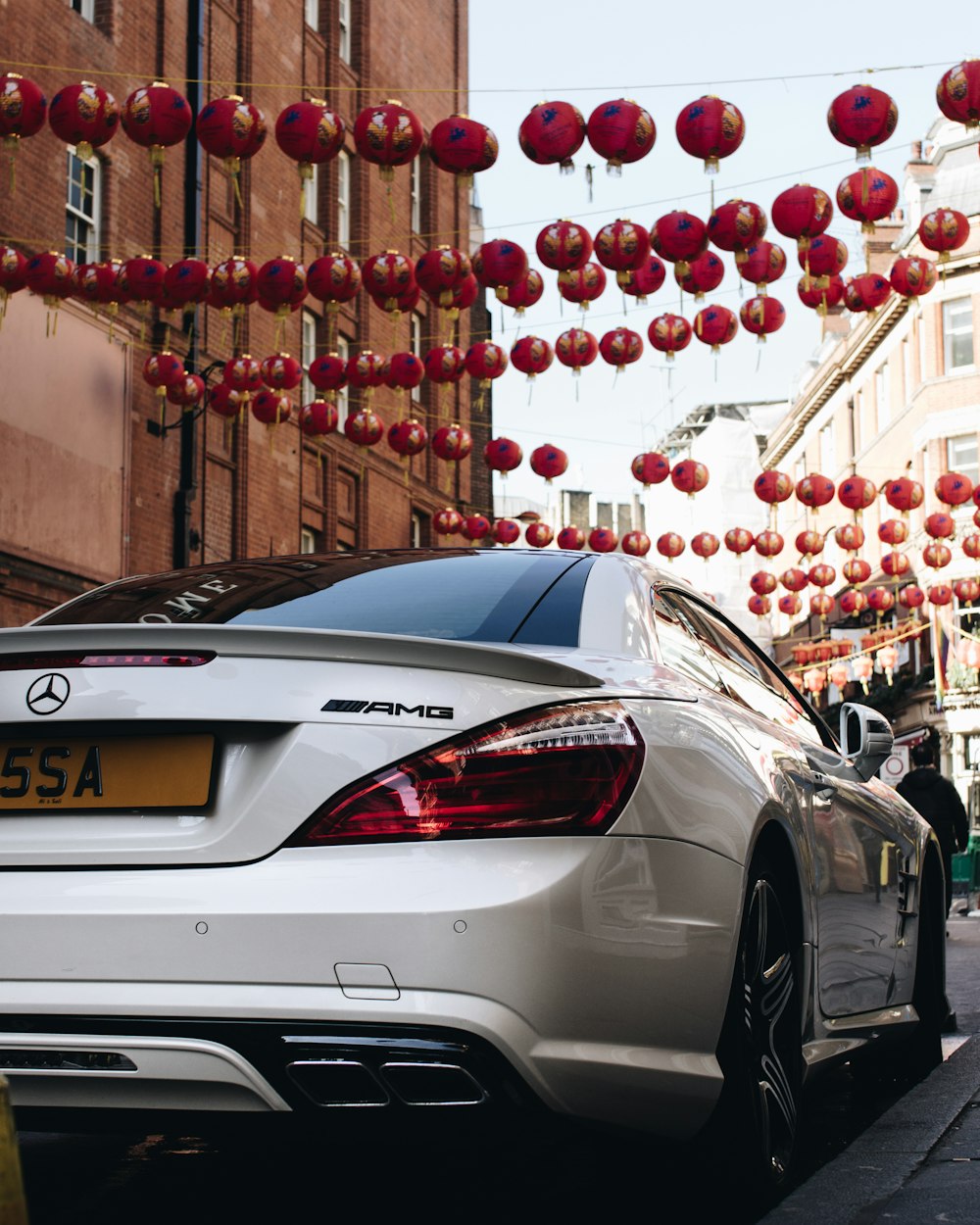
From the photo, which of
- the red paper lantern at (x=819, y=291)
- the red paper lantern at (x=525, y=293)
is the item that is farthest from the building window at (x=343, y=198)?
the red paper lantern at (x=819, y=291)

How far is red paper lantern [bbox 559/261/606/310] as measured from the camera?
1791cm

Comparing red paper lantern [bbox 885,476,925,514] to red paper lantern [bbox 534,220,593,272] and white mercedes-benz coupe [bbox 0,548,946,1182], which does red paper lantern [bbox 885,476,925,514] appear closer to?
red paper lantern [bbox 534,220,593,272]

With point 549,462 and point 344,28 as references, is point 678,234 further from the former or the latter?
point 344,28

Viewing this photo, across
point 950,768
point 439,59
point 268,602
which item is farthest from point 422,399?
point 268,602

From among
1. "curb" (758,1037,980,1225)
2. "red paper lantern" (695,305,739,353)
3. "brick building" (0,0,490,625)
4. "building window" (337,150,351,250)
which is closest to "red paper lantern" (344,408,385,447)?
"brick building" (0,0,490,625)

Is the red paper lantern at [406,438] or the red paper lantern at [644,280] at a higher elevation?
the red paper lantern at [644,280]

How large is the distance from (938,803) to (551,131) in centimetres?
653

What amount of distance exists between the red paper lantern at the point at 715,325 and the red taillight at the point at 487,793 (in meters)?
17.6

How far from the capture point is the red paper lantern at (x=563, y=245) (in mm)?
16797

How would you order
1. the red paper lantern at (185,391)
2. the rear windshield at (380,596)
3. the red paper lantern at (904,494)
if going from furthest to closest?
the red paper lantern at (904,494) → the red paper lantern at (185,391) → the rear windshield at (380,596)

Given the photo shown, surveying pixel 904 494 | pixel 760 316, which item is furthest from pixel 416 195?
pixel 760 316

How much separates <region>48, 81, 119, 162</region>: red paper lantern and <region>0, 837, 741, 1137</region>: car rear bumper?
12.3 m

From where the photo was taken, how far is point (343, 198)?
1325 inches

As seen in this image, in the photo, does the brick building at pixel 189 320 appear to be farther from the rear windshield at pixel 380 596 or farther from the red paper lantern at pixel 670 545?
the rear windshield at pixel 380 596
